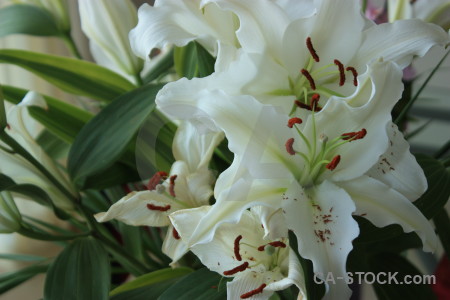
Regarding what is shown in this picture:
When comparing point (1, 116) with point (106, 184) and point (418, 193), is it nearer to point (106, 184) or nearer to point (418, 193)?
point (106, 184)

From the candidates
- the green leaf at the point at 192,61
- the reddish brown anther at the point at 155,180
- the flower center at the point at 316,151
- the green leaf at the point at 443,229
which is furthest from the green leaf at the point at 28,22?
the green leaf at the point at 443,229

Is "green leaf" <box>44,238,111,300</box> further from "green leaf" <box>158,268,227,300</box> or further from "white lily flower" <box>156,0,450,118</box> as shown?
"white lily flower" <box>156,0,450,118</box>

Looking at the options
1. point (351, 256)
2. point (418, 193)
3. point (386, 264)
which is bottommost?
point (386, 264)

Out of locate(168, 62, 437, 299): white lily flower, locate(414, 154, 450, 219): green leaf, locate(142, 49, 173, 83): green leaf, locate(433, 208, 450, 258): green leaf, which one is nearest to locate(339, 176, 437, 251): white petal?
locate(168, 62, 437, 299): white lily flower

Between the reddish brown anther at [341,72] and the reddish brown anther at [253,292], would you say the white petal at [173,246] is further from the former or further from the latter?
the reddish brown anther at [341,72]

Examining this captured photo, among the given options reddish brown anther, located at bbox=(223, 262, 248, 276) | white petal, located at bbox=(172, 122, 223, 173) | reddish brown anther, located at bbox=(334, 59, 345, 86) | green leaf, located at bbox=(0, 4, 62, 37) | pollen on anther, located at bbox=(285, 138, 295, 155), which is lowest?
reddish brown anther, located at bbox=(223, 262, 248, 276)

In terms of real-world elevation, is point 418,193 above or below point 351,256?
above

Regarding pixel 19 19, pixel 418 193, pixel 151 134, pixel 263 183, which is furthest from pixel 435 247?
pixel 19 19
